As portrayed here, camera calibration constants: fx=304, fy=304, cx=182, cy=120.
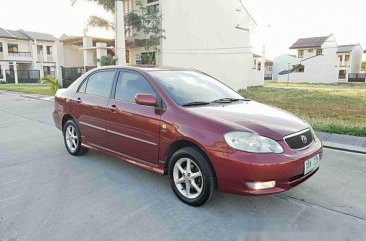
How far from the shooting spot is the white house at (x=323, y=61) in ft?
134

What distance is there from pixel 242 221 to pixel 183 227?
0.62 m

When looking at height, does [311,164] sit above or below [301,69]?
below

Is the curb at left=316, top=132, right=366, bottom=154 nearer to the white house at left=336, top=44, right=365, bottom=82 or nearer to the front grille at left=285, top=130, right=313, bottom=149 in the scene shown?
the front grille at left=285, top=130, right=313, bottom=149

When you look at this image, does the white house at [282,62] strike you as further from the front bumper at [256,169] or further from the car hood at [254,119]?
the front bumper at [256,169]

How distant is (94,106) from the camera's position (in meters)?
4.68

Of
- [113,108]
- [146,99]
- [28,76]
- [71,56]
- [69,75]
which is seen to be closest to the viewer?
[146,99]

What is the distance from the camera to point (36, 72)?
132ft

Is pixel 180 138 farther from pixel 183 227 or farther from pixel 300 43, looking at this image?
pixel 300 43

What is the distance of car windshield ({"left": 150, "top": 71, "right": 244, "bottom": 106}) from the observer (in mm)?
3816

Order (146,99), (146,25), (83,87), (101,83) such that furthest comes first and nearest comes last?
(146,25) → (83,87) → (101,83) → (146,99)

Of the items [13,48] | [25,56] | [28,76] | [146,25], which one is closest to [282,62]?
[28,76]

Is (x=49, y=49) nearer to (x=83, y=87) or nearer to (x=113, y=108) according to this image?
(x=83, y=87)

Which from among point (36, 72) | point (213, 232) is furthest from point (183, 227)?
point (36, 72)

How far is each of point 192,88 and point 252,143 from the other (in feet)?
4.70
